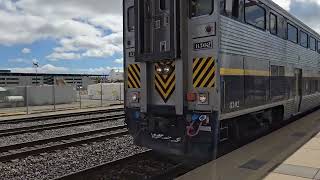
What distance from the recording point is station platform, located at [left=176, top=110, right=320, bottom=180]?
6617 millimetres

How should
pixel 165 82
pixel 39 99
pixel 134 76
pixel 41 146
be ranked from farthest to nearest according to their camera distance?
pixel 39 99 → pixel 41 146 → pixel 134 76 → pixel 165 82

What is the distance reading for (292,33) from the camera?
12.7m

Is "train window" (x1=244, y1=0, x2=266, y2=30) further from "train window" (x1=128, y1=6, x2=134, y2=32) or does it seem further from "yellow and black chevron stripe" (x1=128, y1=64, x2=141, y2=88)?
"yellow and black chevron stripe" (x1=128, y1=64, x2=141, y2=88)

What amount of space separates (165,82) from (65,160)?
3157 millimetres

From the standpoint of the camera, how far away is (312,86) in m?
16.5

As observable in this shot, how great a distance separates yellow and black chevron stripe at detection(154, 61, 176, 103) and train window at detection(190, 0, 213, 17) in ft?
3.70

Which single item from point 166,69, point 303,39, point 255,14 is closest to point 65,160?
point 166,69

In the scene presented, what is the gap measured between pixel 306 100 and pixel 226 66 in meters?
8.95

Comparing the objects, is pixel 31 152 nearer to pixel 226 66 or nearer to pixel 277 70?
pixel 226 66

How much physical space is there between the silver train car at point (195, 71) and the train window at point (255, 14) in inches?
0.9

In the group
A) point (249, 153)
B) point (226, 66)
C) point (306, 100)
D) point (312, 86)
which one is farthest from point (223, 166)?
point (312, 86)

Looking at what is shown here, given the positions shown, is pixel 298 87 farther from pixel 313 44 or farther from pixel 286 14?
pixel 313 44

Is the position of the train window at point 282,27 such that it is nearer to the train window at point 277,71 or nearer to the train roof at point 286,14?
the train roof at point 286,14

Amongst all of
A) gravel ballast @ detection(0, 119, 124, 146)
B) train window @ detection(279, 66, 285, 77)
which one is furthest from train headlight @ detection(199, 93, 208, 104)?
gravel ballast @ detection(0, 119, 124, 146)
